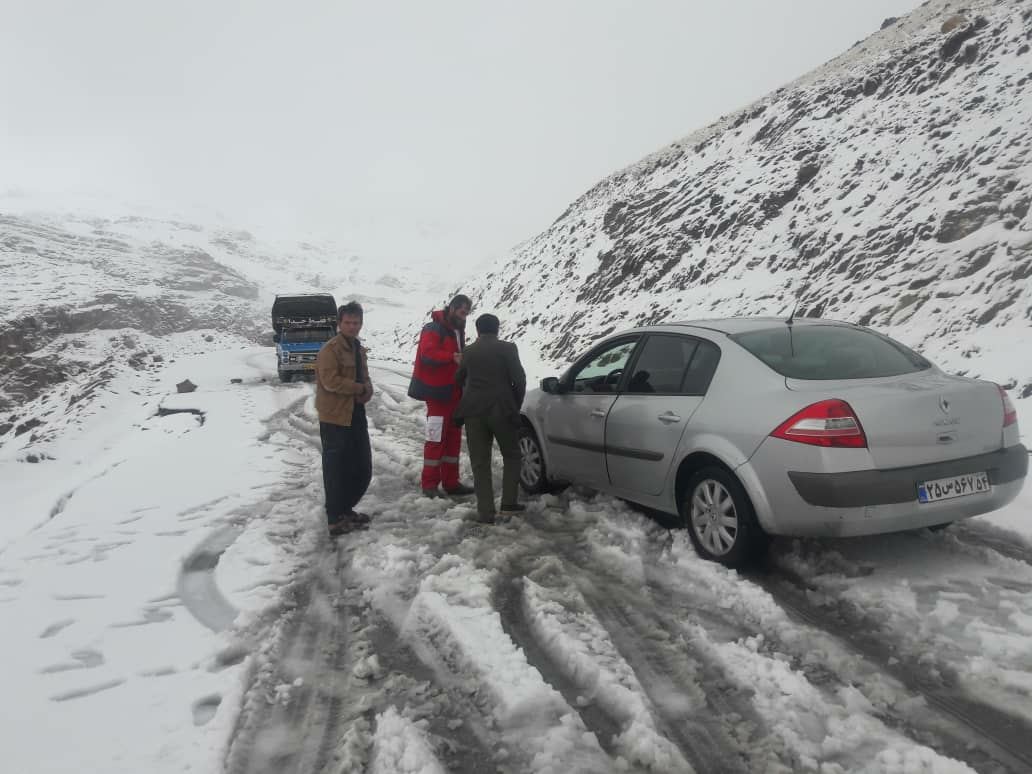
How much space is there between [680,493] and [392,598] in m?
2.04

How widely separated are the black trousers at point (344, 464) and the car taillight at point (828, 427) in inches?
135

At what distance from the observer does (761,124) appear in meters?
23.6

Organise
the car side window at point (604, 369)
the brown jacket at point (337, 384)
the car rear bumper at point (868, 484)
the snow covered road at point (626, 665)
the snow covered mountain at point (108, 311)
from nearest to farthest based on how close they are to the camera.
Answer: the snow covered road at point (626, 665), the car rear bumper at point (868, 484), the brown jacket at point (337, 384), the car side window at point (604, 369), the snow covered mountain at point (108, 311)

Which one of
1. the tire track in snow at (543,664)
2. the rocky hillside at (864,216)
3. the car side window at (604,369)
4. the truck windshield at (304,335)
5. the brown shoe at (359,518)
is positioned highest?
the rocky hillside at (864,216)

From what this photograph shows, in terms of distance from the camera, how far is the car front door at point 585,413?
5133 mm

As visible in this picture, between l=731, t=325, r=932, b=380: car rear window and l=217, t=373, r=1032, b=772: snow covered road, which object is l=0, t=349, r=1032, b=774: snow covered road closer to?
l=217, t=373, r=1032, b=772: snow covered road

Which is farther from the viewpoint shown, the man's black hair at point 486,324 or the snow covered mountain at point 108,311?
the snow covered mountain at point 108,311

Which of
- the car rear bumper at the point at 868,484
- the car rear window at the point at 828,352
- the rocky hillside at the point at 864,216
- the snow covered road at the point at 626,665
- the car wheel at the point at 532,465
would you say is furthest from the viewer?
the rocky hillside at the point at 864,216

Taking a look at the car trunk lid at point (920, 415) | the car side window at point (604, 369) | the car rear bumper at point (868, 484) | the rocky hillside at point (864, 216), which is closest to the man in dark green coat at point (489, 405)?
the car side window at point (604, 369)

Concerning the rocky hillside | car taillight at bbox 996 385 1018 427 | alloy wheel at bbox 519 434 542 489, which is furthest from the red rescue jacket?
the rocky hillside

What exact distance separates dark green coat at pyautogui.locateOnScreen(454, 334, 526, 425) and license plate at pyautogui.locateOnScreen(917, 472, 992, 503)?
302cm

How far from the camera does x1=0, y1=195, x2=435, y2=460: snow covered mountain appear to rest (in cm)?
2238

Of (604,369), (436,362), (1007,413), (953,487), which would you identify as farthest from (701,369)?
(436,362)

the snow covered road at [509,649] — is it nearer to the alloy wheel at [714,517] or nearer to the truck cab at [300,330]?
the alloy wheel at [714,517]
